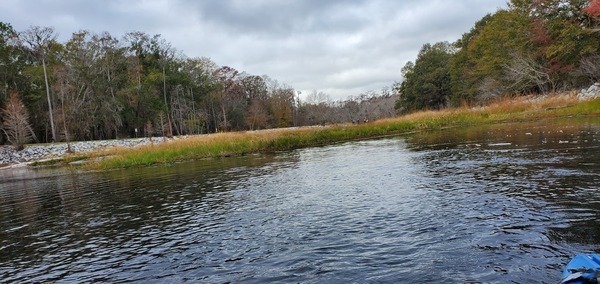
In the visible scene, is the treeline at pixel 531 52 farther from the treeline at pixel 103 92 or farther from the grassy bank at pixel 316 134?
the treeline at pixel 103 92

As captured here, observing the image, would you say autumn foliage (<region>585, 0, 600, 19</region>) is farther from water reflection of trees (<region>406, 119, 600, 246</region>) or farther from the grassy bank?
water reflection of trees (<region>406, 119, 600, 246</region>)

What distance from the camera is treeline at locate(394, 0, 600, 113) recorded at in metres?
39.4

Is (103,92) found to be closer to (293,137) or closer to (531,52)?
(293,137)

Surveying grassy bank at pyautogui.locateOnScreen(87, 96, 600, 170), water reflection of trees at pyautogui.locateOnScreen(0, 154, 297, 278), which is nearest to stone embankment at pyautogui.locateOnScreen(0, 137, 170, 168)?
grassy bank at pyautogui.locateOnScreen(87, 96, 600, 170)

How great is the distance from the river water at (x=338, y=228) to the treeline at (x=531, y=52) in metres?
32.8

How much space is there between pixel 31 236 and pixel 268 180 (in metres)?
7.07

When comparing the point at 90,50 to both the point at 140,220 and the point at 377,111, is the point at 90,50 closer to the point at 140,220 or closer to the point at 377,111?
the point at 140,220

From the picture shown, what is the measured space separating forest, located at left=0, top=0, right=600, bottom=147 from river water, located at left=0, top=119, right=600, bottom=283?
109ft

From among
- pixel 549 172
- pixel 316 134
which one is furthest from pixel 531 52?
pixel 549 172

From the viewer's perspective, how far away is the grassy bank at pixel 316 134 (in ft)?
86.5

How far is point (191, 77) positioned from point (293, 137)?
62.7 metres

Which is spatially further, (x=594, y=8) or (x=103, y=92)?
(x=103, y=92)

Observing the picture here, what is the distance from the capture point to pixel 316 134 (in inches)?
1283

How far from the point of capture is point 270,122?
341 ft
